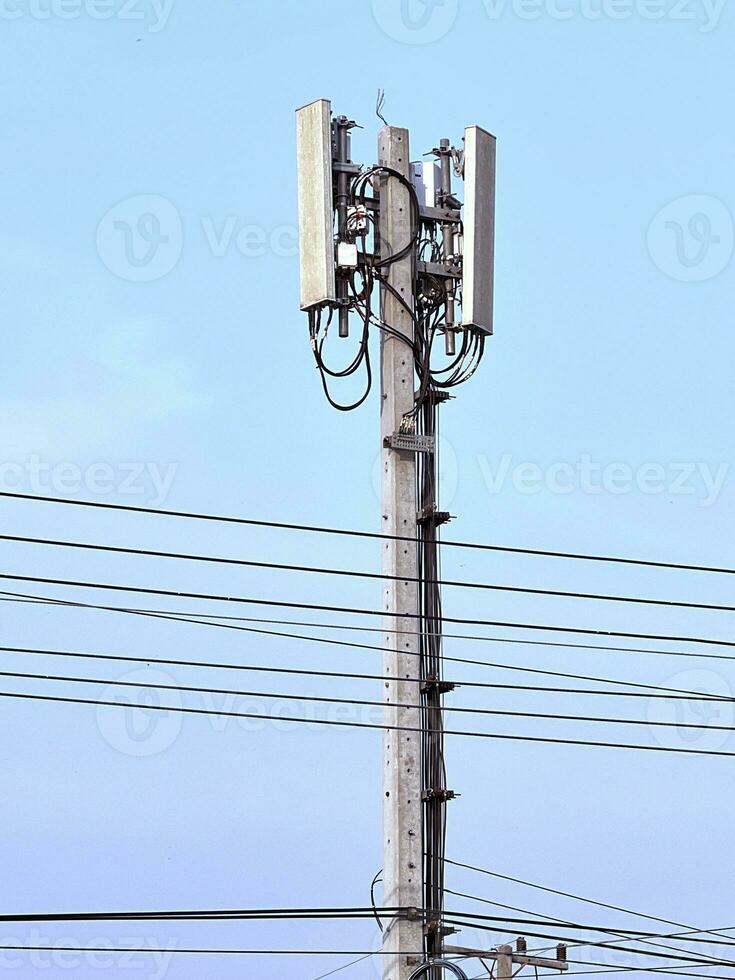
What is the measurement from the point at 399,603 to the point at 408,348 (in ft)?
6.31

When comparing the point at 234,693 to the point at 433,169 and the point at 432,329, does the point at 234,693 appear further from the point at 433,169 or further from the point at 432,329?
the point at 433,169

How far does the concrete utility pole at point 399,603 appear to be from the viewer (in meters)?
12.0

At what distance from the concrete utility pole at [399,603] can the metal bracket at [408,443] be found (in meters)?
0.03

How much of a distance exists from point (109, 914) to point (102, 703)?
1.77m

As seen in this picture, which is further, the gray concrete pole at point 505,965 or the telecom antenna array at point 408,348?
the gray concrete pole at point 505,965

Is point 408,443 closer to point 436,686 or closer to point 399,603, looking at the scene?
point 399,603

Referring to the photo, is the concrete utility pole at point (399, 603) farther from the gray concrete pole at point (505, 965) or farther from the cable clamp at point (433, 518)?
the gray concrete pole at point (505, 965)

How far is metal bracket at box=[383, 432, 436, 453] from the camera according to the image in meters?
12.6

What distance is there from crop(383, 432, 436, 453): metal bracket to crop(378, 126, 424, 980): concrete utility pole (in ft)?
0.11

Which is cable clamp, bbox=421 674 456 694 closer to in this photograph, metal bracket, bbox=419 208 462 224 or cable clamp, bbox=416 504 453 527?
cable clamp, bbox=416 504 453 527

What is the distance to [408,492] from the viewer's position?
12.6 meters

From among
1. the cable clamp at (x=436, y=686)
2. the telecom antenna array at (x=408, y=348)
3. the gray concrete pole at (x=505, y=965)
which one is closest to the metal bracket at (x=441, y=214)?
the telecom antenna array at (x=408, y=348)

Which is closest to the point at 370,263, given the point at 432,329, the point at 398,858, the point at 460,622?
the point at 432,329

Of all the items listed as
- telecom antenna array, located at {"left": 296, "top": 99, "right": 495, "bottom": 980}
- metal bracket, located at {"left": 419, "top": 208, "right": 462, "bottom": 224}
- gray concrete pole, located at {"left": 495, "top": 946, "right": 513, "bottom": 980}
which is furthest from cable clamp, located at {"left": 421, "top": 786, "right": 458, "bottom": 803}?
gray concrete pole, located at {"left": 495, "top": 946, "right": 513, "bottom": 980}
